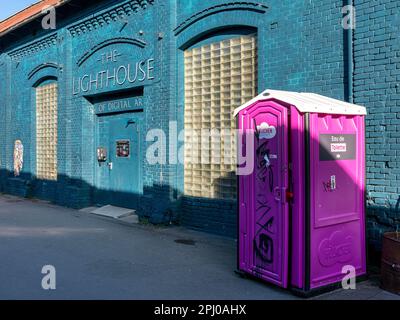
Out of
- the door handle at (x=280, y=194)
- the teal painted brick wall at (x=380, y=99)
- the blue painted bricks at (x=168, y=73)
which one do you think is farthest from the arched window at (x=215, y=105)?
the door handle at (x=280, y=194)

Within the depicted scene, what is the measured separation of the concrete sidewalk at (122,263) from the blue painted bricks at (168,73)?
40.4 inches

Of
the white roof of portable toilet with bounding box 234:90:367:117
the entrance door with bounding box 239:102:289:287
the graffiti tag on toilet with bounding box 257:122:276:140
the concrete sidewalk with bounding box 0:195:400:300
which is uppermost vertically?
the white roof of portable toilet with bounding box 234:90:367:117

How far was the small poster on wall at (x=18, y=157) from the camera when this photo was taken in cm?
1595

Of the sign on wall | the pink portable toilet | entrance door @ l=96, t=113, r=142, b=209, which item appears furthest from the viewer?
entrance door @ l=96, t=113, r=142, b=209

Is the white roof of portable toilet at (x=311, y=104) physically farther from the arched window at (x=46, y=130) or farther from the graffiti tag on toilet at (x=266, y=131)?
the arched window at (x=46, y=130)

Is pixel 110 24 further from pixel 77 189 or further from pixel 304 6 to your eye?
pixel 304 6

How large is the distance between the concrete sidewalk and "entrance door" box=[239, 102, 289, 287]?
33cm

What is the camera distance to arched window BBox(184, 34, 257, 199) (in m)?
8.45

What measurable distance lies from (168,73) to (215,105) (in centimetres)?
138

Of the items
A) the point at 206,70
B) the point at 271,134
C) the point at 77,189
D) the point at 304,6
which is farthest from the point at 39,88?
the point at 271,134

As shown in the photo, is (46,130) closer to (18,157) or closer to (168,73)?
(18,157)

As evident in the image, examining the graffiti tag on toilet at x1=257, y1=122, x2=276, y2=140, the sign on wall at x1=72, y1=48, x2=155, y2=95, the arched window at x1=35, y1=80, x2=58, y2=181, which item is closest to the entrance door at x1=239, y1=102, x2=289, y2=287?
the graffiti tag on toilet at x1=257, y1=122, x2=276, y2=140

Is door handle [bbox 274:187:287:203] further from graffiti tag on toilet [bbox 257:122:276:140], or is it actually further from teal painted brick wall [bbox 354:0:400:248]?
teal painted brick wall [bbox 354:0:400:248]
